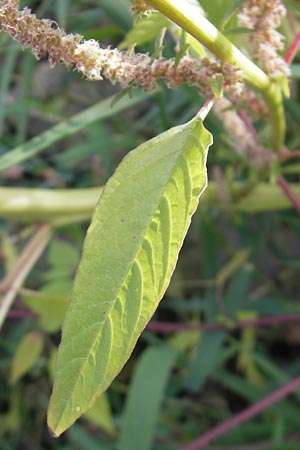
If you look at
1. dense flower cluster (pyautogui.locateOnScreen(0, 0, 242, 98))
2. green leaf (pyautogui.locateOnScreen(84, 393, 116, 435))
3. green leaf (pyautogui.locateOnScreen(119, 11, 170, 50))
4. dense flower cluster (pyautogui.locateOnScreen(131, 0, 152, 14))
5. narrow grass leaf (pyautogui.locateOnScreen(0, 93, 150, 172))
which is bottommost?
green leaf (pyautogui.locateOnScreen(84, 393, 116, 435))

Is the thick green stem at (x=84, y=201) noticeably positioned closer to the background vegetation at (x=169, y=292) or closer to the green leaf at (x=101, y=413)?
the background vegetation at (x=169, y=292)

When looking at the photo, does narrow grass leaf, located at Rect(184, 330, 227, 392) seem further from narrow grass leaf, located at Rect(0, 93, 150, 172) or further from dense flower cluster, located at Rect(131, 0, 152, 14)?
dense flower cluster, located at Rect(131, 0, 152, 14)

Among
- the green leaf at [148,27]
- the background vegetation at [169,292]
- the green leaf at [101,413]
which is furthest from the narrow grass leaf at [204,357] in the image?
the green leaf at [148,27]

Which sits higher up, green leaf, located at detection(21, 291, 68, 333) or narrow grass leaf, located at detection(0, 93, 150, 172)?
narrow grass leaf, located at detection(0, 93, 150, 172)

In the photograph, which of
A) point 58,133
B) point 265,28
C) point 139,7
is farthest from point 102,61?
point 58,133

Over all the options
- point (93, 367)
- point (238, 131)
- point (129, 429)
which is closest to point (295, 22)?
point (238, 131)

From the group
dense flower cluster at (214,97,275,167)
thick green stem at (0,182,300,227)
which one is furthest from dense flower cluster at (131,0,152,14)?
thick green stem at (0,182,300,227)

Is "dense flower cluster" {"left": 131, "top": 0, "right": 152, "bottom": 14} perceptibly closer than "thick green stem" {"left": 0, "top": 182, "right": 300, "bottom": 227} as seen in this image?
Yes
